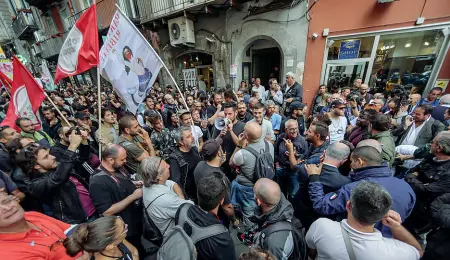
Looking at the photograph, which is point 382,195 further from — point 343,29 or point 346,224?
point 343,29

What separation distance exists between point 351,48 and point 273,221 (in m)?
7.26

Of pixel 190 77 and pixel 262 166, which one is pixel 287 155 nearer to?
pixel 262 166

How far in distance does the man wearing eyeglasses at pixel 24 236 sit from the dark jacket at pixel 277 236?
132 centimetres

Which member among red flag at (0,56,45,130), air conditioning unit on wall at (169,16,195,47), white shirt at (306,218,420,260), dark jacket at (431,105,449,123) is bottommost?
white shirt at (306,218,420,260)

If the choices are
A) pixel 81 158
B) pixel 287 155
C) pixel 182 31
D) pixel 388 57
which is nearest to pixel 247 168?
pixel 287 155

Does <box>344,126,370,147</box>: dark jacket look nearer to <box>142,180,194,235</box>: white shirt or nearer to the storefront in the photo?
<box>142,180,194,235</box>: white shirt

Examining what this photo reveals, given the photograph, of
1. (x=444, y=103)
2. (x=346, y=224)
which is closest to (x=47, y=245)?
(x=346, y=224)

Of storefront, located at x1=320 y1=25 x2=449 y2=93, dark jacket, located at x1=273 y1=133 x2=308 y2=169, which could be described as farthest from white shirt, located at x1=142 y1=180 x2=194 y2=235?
storefront, located at x1=320 y1=25 x2=449 y2=93

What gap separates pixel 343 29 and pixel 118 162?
757cm

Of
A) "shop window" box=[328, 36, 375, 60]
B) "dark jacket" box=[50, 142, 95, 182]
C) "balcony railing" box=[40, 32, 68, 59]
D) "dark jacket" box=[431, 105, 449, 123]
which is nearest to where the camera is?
"dark jacket" box=[50, 142, 95, 182]

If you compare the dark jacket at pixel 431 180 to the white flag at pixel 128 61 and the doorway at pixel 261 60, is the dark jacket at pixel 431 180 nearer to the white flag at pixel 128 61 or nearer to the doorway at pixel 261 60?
the white flag at pixel 128 61

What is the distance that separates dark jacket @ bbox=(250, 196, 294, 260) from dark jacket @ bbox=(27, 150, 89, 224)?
1928mm

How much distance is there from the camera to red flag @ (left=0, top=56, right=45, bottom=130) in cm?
306

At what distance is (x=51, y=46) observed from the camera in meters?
16.4
